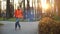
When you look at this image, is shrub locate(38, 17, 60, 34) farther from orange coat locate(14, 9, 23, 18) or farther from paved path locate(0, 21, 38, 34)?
orange coat locate(14, 9, 23, 18)

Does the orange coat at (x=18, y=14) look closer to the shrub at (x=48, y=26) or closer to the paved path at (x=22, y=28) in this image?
the paved path at (x=22, y=28)

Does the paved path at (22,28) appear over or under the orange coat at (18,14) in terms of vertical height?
under

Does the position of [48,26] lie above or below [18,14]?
below

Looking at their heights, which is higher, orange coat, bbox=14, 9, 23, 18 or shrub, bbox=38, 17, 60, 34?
orange coat, bbox=14, 9, 23, 18

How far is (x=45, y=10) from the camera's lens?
2.53 metres

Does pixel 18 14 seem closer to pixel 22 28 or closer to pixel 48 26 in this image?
pixel 22 28

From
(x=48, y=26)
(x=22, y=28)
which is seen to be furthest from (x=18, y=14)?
(x=48, y=26)

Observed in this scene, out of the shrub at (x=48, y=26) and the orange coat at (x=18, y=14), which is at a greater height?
the orange coat at (x=18, y=14)

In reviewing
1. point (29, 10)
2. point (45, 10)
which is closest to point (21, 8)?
point (29, 10)

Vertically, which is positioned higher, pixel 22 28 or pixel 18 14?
pixel 18 14

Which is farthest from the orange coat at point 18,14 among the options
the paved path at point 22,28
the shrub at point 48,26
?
the shrub at point 48,26

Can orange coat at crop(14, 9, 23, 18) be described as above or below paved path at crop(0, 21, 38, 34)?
above

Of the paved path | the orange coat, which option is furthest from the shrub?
the orange coat

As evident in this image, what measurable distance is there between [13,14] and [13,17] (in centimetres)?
3
